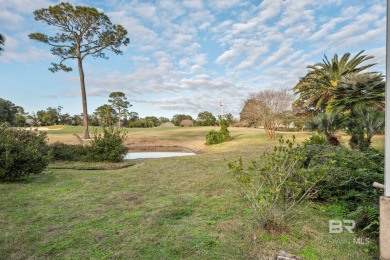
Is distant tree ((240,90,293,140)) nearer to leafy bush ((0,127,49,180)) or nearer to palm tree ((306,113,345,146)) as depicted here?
palm tree ((306,113,345,146))

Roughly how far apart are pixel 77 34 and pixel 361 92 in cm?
1706

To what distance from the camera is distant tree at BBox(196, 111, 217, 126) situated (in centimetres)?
4402

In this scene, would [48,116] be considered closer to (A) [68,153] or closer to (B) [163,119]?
(B) [163,119]

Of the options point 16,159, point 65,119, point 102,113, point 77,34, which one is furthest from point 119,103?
point 16,159

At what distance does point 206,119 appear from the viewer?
46.1 meters

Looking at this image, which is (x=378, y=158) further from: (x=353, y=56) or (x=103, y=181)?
(x=353, y=56)

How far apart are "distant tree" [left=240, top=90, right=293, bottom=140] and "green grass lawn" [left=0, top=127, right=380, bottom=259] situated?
44.9 ft

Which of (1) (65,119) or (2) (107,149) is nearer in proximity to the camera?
(2) (107,149)

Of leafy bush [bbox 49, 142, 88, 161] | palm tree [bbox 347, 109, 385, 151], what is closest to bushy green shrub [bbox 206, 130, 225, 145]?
leafy bush [bbox 49, 142, 88, 161]

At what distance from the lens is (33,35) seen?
1451 cm

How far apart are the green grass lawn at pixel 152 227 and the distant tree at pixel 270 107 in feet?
44.9

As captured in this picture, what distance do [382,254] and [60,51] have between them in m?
19.0

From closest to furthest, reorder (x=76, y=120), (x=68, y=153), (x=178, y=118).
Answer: (x=68, y=153) → (x=76, y=120) → (x=178, y=118)

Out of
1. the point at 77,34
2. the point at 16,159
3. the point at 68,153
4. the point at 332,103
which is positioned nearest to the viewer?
the point at 16,159
